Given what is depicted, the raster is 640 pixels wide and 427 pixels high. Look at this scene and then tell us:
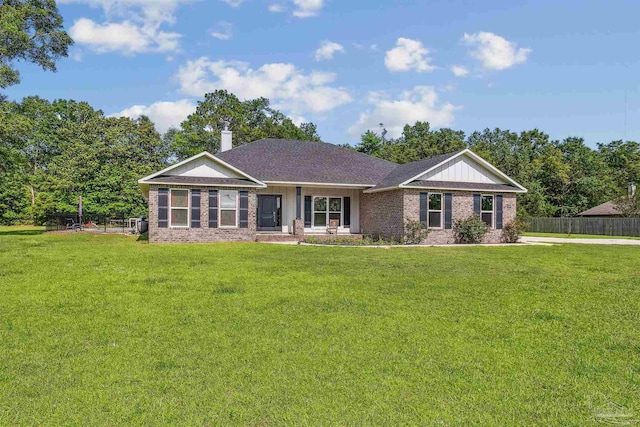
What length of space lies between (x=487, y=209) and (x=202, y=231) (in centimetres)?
1390

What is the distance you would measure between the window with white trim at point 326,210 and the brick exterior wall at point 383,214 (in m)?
1.33

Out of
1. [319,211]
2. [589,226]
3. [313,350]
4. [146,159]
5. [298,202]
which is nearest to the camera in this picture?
[313,350]

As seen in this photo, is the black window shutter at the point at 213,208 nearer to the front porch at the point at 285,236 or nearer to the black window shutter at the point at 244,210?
the black window shutter at the point at 244,210

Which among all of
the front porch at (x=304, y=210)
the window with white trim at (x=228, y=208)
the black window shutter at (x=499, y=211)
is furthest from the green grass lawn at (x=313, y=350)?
the front porch at (x=304, y=210)

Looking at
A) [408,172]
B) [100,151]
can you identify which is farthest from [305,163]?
[100,151]

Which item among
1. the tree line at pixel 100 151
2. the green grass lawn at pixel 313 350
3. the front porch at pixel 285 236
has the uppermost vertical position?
the tree line at pixel 100 151

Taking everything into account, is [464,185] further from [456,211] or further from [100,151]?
[100,151]

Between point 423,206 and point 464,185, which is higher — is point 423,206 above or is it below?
below

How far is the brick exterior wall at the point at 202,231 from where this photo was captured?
64.0 ft

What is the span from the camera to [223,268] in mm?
10945

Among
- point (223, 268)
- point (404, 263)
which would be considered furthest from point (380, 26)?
point (223, 268)

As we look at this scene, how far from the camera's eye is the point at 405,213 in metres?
20.7

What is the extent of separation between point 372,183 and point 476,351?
18.9 meters

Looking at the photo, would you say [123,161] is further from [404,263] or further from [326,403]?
[326,403]
